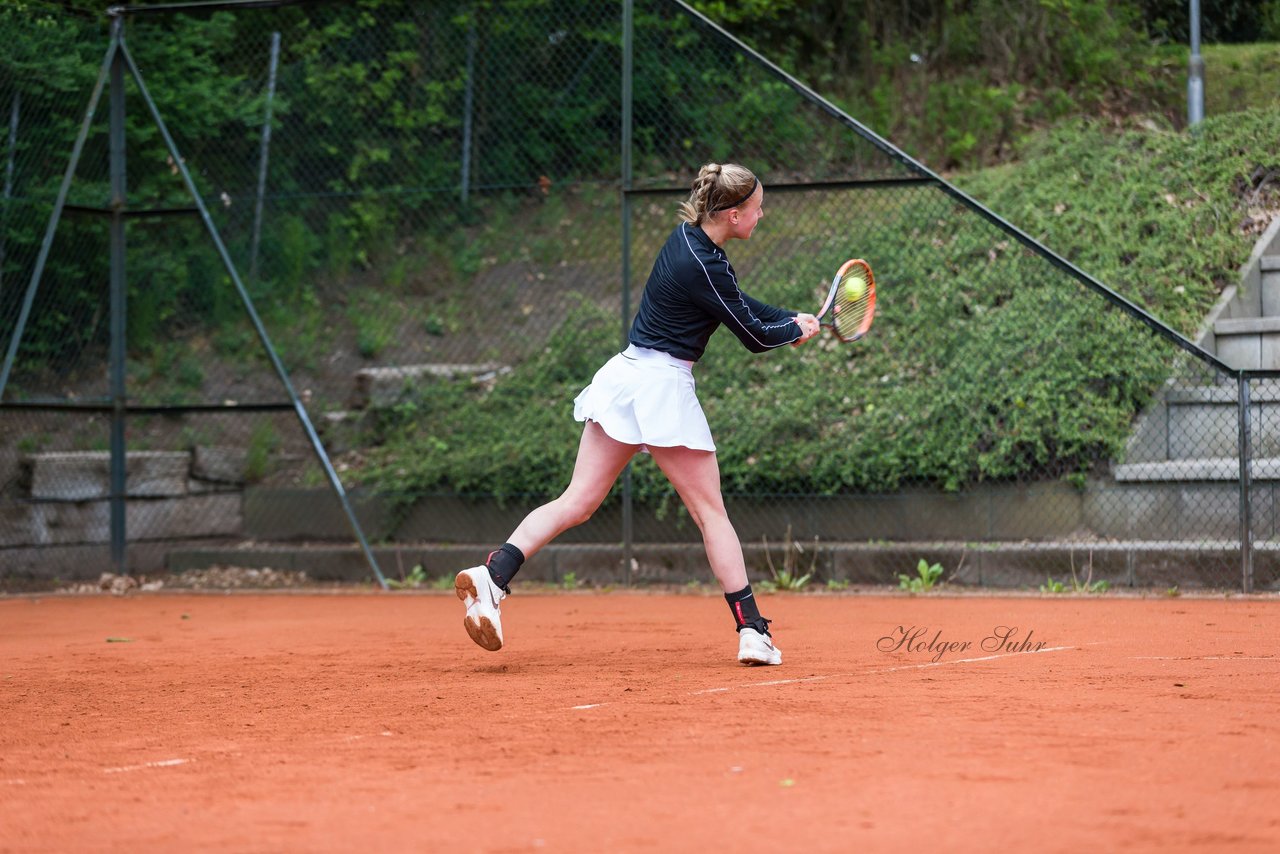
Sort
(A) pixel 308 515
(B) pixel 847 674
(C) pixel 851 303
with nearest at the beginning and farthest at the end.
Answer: (B) pixel 847 674
(C) pixel 851 303
(A) pixel 308 515

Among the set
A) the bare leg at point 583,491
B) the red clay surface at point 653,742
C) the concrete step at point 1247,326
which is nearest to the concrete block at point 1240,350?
the concrete step at point 1247,326

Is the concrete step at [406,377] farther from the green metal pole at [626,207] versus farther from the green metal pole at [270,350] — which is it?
the green metal pole at [626,207]

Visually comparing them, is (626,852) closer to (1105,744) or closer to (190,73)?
(1105,744)

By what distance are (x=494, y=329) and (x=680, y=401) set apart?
581cm

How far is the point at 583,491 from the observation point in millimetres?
5293

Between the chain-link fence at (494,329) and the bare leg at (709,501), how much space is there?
11.3 ft

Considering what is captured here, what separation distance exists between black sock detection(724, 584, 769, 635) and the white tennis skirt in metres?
0.54

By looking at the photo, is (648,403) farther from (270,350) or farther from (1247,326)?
(1247,326)

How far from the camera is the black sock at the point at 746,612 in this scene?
514cm

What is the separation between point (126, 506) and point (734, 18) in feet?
21.5

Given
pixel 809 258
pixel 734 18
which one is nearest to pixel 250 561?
pixel 809 258

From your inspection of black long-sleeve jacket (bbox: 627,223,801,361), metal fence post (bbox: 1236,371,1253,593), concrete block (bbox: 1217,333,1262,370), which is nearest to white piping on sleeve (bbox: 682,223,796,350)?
black long-sleeve jacket (bbox: 627,223,801,361)

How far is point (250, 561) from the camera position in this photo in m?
9.76
